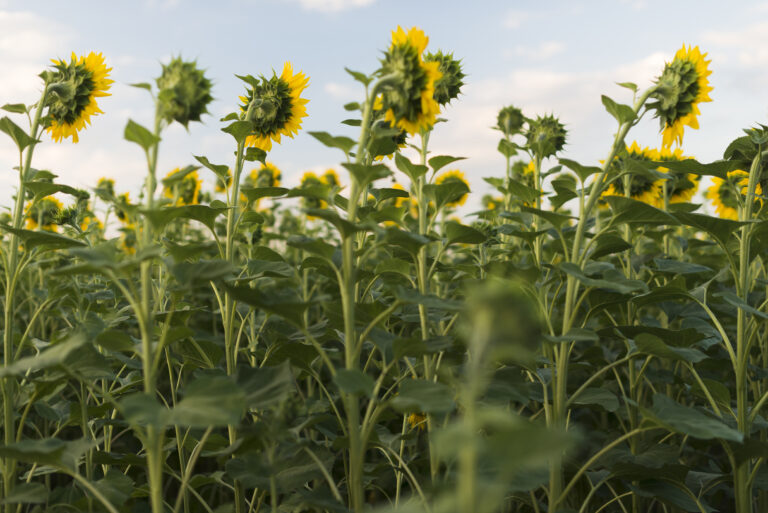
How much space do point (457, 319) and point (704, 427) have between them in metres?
0.83

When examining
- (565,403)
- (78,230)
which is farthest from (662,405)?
(78,230)

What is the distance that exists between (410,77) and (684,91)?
955 millimetres

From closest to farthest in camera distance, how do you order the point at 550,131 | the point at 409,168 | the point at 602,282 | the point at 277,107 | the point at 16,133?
the point at 602,282, the point at 16,133, the point at 409,168, the point at 277,107, the point at 550,131

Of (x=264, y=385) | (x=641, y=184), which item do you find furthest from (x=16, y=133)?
(x=641, y=184)

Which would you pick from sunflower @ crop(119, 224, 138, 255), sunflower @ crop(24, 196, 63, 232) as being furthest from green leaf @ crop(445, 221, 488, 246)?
sunflower @ crop(119, 224, 138, 255)

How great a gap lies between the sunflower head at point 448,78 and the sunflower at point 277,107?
1.51 ft

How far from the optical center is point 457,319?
199 centimetres

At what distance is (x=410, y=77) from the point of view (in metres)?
1.44

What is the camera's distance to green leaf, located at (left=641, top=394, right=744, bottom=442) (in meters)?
1.28

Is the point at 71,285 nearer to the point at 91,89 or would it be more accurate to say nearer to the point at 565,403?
the point at 91,89

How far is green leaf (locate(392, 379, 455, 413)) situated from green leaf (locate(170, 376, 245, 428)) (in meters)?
0.31

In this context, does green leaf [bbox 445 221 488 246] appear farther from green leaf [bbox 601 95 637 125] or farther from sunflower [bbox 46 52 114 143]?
sunflower [bbox 46 52 114 143]

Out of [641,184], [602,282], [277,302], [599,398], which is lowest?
[599,398]

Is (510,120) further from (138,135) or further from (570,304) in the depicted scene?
(138,135)
